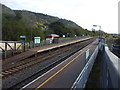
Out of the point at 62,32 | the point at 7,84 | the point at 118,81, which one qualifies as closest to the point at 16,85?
the point at 7,84

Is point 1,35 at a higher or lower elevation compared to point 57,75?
higher

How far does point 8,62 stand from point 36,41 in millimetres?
11848

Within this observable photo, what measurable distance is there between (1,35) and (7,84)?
1208 inches

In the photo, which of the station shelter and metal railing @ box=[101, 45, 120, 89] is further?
the station shelter

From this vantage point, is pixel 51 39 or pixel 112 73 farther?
pixel 51 39

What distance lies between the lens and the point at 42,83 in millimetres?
9891

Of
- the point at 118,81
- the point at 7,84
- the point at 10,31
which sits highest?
the point at 10,31

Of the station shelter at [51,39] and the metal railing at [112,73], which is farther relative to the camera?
the station shelter at [51,39]

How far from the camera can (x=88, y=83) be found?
26.7ft

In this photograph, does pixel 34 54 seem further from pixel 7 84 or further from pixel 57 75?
pixel 7 84

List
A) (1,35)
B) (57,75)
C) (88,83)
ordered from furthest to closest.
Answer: (1,35) < (57,75) < (88,83)

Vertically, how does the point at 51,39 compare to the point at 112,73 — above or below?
above

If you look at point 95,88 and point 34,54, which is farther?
point 34,54

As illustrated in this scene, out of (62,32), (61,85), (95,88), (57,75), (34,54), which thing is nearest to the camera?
(95,88)
